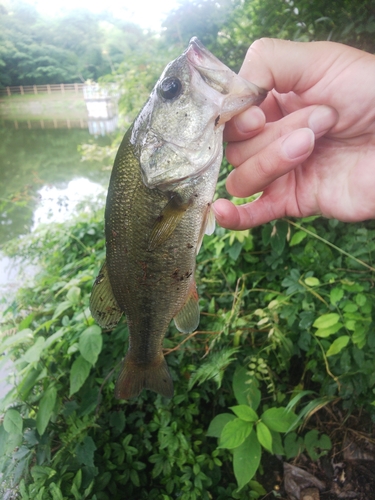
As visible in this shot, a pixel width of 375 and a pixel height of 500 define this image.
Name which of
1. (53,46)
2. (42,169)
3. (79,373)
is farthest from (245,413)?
(53,46)

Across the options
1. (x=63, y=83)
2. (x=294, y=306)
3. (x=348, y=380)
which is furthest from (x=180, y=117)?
(x=63, y=83)

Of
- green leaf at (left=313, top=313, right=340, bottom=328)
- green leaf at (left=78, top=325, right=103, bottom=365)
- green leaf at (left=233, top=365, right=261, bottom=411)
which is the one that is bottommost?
green leaf at (left=233, top=365, right=261, bottom=411)

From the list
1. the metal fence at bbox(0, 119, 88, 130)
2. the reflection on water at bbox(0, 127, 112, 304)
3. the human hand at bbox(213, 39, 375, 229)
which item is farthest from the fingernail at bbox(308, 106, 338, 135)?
the metal fence at bbox(0, 119, 88, 130)

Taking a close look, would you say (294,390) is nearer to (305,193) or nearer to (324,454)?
(324,454)

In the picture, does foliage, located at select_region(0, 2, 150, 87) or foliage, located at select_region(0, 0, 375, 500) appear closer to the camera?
foliage, located at select_region(0, 0, 375, 500)

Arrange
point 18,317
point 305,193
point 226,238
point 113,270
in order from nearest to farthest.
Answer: point 113,270, point 305,193, point 226,238, point 18,317

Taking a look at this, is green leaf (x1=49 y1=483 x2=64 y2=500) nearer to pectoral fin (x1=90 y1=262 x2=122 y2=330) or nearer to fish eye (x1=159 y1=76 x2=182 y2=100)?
pectoral fin (x1=90 y1=262 x2=122 y2=330)
